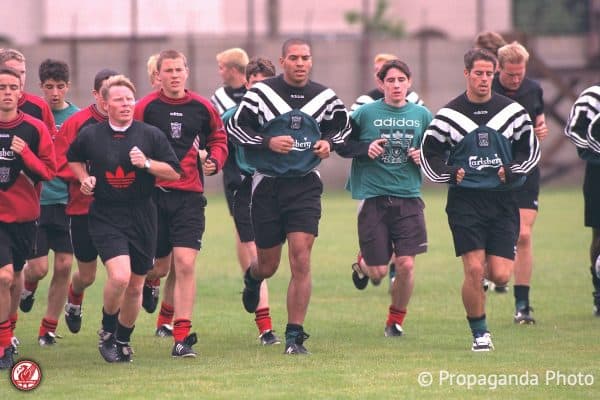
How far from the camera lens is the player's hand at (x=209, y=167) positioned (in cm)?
1102

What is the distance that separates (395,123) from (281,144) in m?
1.45

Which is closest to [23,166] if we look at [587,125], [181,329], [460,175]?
[181,329]

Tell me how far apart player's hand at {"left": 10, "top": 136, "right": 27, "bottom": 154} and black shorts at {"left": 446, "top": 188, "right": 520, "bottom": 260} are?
129 inches

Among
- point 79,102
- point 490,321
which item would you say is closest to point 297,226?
point 490,321

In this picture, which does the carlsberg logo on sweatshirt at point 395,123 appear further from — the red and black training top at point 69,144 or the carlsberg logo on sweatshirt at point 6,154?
the carlsberg logo on sweatshirt at point 6,154

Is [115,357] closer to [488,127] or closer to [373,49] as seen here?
[488,127]

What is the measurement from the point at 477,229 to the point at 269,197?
1.62 meters

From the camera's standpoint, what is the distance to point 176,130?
1120cm

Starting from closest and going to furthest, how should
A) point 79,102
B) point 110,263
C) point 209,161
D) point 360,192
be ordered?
point 110,263
point 209,161
point 360,192
point 79,102

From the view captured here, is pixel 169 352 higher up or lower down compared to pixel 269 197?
lower down

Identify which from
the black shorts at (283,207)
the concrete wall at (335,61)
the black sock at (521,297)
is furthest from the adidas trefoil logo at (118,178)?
the concrete wall at (335,61)

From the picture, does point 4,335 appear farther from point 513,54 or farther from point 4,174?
point 513,54

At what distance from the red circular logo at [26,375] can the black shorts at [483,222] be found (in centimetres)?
331

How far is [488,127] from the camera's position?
11.0 metres
